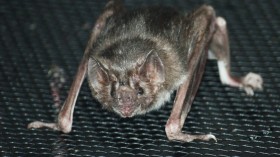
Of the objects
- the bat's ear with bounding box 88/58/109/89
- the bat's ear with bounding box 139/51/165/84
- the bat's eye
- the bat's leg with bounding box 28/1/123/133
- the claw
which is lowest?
the bat's leg with bounding box 28/1/123/133

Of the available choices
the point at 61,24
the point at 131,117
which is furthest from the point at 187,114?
the point at 61,24

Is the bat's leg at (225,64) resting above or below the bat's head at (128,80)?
above

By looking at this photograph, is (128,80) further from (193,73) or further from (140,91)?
(193,73)

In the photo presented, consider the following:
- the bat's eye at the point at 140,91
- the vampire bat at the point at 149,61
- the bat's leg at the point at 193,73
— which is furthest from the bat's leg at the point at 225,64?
the bat's eye at the point at 140,91

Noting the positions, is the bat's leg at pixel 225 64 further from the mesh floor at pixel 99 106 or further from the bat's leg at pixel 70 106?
→ the bat's leg at pixel 70 106

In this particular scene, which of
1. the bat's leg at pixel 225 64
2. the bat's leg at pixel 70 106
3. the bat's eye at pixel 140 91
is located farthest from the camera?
the bat's leg at pixel 225 64

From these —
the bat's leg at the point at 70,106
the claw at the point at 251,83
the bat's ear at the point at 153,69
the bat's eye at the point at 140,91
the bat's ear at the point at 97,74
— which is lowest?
the bat's leg at the point at 70,106

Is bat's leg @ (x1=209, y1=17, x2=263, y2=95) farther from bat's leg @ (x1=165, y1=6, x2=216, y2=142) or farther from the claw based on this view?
bat's leg @ (x1=165, y1=6, x2=216, y2=142)

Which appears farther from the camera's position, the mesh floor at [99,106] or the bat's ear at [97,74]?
the mesh floor at [99,106]

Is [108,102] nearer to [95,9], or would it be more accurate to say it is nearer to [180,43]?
[180,43]

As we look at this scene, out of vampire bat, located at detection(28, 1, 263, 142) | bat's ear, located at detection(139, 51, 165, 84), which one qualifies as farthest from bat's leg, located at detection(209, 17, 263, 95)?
bat's ear, located at detection(139, 51, 165, 84)
